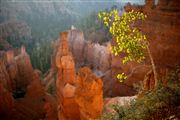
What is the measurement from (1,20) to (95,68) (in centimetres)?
4510

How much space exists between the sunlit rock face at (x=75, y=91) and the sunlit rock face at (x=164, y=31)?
367 cm

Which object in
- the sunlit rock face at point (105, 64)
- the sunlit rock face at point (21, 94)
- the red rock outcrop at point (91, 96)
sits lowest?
the sunlit rock face at point (21, 94)

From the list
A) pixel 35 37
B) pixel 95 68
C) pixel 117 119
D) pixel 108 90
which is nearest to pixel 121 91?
pixel 108 90

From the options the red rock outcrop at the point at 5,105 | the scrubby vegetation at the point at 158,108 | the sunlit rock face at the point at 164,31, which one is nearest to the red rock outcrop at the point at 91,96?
the sunlit rock face at the point at 164,31

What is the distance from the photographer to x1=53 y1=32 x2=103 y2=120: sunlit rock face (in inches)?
530

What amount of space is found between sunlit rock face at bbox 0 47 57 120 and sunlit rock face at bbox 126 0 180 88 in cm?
990

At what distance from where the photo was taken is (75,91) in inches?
585

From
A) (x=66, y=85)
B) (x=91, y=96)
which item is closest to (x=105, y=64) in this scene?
(x=66, y=85)

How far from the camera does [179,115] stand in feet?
22.8

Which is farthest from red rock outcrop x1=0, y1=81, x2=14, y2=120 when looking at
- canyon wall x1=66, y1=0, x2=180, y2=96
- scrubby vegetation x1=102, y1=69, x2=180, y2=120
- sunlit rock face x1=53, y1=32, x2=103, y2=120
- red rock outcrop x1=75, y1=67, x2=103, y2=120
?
scrubby vegetation x1=102, y1=69, x2=180, y2=120

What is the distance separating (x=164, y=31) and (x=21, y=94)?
17125 millimetres

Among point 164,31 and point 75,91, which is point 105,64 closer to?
point 164,31

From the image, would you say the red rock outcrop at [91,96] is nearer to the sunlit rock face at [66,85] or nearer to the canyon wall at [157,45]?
the canyon wall at [157,45]

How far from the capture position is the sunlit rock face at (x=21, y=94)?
75.3ft
